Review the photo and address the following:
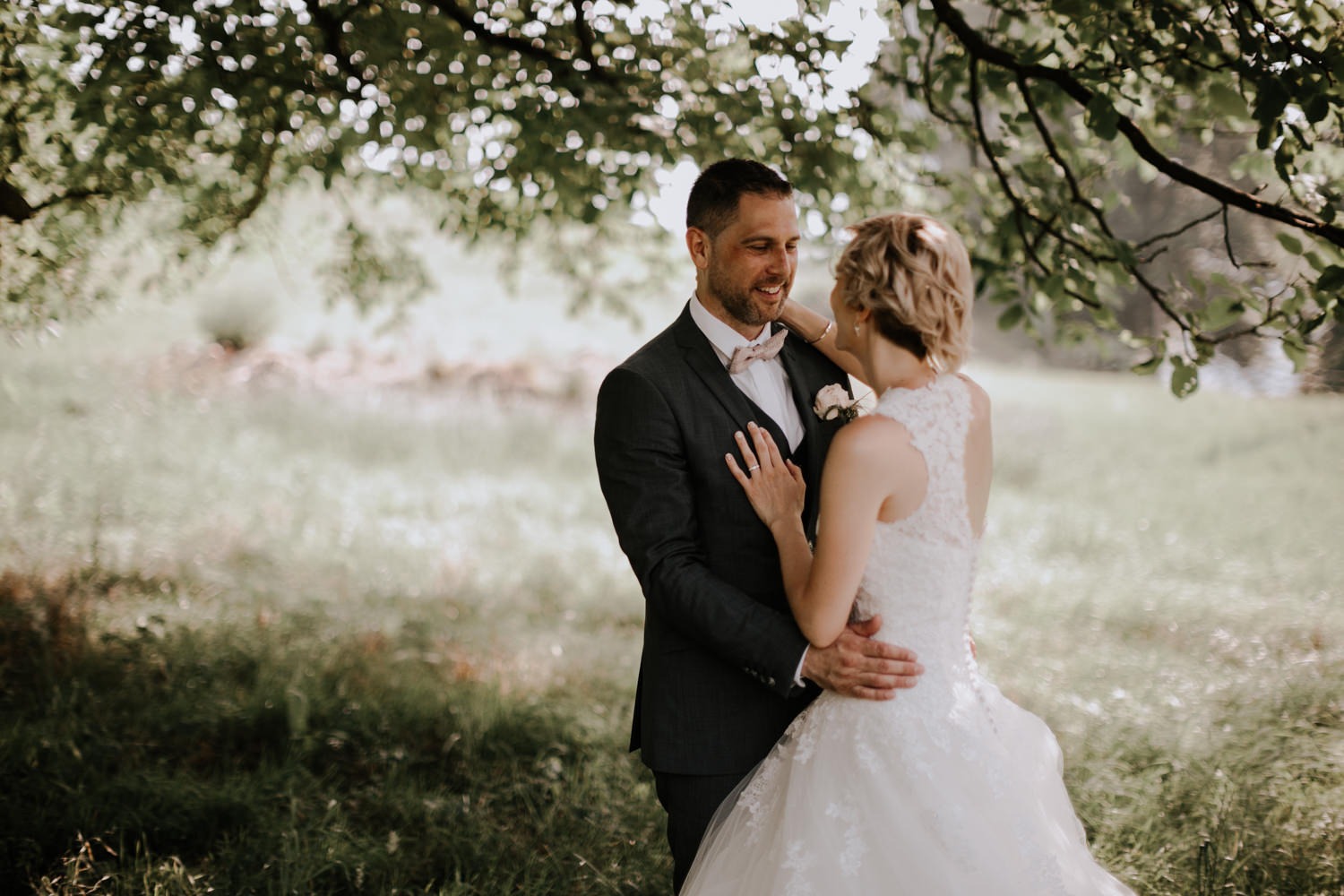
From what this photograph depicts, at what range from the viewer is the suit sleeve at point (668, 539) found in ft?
8.00

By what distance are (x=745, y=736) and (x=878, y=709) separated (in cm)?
43

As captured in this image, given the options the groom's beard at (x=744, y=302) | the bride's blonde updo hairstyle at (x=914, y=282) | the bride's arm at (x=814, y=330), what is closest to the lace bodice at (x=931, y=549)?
the bride's blonde updo hairstyle at (x=914, y=282)

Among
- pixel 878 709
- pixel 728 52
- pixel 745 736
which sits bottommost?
pixel 745 736

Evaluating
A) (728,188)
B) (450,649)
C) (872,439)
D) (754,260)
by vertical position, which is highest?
(728,188)

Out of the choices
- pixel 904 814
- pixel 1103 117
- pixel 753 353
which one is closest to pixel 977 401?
pixel 753 353

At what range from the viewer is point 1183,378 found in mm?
3811

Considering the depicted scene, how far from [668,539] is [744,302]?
2.32 feet

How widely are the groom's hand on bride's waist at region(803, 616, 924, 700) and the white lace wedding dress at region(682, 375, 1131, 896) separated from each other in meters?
0.05

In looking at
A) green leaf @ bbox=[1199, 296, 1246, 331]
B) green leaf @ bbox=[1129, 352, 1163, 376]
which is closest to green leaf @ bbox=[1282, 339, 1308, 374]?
green leaf @ bbox=[1199, 296, 1246, 331]

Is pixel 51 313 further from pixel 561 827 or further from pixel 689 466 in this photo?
pixel 689 466

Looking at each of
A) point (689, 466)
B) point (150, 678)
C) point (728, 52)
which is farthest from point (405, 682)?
point (728, 52)

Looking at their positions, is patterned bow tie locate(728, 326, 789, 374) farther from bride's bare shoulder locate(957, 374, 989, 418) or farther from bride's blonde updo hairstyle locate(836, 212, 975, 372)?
bride's bare shoulder locate(957, 374, 989, 418)

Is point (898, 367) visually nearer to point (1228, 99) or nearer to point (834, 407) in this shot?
point (834, 407)

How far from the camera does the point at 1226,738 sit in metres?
4.49
